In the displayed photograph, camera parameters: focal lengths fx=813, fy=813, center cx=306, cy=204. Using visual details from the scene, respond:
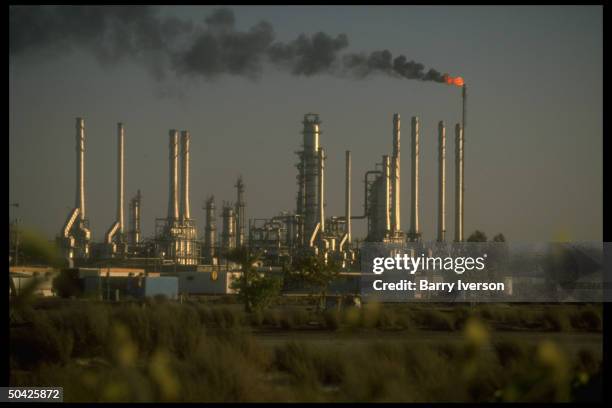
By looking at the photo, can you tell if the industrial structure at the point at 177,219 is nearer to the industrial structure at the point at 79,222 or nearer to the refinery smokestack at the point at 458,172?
the industrial structure at the point at 79,222

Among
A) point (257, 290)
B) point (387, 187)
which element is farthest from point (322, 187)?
point (257, 290)

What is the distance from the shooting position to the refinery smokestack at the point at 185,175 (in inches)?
2071

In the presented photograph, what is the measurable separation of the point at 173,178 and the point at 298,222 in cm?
862

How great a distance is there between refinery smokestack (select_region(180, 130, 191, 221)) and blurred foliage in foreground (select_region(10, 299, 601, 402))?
3188cm

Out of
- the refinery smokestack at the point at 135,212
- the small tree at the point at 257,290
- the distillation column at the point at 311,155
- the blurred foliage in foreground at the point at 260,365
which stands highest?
the distillation column at the point at 311,155

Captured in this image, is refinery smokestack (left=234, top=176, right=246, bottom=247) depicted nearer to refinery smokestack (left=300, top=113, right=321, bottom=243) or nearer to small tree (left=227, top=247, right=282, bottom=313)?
refinery smokestack (left=300, top=113, right=321, bottom=243)

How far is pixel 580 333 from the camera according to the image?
22766mm

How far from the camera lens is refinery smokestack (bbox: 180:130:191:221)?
5259 cm

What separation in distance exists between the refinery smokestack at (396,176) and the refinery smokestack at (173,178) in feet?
46.3

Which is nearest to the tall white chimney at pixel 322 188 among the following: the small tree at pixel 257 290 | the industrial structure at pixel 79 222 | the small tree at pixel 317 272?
the industrial structure at pixel 79 222

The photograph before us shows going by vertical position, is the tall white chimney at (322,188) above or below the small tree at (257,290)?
above

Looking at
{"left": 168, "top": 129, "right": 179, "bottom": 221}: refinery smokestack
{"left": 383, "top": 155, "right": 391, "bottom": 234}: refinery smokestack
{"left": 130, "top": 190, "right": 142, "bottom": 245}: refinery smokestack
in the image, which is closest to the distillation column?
{"left": 383, "top": 155, "right": 391, "bottom": 234}: refinery smokestack
